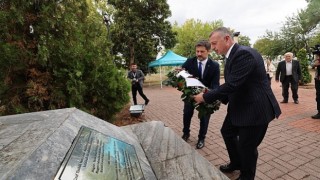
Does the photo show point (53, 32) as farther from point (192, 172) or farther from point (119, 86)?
point (192, 172)

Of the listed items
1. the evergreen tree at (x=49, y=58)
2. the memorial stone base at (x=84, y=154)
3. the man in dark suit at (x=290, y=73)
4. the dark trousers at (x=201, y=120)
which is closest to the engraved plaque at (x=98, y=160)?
the memorial stone base at (x=84, y=154)

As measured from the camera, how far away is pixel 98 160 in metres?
1.77

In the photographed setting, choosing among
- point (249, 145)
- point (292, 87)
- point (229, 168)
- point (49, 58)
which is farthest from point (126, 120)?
point (292, 87)

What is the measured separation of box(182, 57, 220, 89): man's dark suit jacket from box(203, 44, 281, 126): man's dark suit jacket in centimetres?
152

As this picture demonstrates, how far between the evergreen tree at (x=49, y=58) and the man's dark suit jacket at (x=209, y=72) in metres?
2.21

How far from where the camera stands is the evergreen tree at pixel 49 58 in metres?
4.39

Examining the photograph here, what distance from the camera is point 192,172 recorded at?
2109 mm

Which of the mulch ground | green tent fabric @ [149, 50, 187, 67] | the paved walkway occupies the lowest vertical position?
the paved walkway

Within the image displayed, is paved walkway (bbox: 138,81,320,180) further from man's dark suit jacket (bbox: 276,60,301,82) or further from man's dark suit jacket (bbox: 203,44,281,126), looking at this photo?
man's dark suit jacket (bbox: 276,60,301,82)

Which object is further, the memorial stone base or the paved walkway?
the paved walkway

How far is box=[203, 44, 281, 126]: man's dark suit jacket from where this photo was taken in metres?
2.48

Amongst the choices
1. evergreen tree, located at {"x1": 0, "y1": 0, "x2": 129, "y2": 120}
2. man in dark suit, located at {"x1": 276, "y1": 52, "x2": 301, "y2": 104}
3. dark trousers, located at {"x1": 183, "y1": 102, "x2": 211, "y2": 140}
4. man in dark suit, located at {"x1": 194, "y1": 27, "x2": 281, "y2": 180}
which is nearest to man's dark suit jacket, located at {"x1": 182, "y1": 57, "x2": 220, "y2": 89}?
dark trousers, located at {"x1": 183, "y1": 102, "x2": 211, "y2": 140}

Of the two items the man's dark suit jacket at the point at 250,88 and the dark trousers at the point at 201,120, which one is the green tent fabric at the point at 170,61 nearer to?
the dark trousers at the point at 201,120

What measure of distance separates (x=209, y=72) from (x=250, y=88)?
1.64 metres
